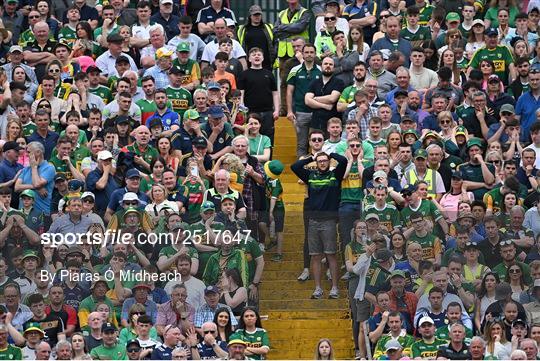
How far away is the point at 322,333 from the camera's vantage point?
31.3 m

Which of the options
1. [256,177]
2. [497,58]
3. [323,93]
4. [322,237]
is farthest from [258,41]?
[322,237]

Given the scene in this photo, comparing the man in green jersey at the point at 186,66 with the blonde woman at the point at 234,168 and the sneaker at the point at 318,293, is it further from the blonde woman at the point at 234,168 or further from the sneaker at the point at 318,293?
the sneaker at the point at 318,293

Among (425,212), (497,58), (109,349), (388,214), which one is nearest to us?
(109,349)

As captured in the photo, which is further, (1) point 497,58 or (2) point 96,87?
(1) point 497,58

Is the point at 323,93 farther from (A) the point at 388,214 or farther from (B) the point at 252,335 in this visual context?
(B) the point at 252,335

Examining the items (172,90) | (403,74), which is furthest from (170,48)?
(403,74)

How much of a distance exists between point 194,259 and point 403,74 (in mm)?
5739

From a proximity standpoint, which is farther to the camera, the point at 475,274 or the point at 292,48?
the point at 292,48

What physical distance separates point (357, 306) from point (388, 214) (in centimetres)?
135

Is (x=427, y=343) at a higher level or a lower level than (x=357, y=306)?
lower

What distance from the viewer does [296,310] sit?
103 feet

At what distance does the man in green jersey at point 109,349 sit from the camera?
29.2m

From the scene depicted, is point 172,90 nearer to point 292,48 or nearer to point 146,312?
point 292,48


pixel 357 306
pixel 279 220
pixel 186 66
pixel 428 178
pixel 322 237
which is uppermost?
pixel 186 66
